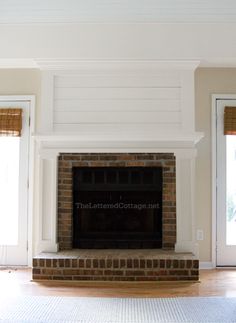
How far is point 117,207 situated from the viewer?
13.6ft

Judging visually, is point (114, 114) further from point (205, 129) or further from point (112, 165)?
point (205, 129)

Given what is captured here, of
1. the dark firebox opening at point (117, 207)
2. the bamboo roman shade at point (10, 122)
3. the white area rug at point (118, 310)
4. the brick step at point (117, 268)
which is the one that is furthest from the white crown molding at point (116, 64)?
the white area rug at point (118, 310)

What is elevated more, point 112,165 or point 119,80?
point 119,80

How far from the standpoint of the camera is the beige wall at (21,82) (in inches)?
174

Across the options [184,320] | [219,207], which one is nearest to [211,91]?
[219,207]

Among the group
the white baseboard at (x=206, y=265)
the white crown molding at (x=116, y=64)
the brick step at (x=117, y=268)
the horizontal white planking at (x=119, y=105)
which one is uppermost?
the white crown molding at (x=116, y=64)

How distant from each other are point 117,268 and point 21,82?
8.12 feet

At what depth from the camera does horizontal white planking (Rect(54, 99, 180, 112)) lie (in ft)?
13.2

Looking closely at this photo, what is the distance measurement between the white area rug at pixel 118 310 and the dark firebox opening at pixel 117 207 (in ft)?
3.26

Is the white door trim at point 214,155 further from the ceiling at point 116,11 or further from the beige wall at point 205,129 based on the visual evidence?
the ceiling at point 116,11

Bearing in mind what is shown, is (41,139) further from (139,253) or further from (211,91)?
(211,91)

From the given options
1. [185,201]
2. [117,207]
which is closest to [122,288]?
[117,207]

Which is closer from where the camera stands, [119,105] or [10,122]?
[119,105]

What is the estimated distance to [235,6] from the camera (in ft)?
12.6
